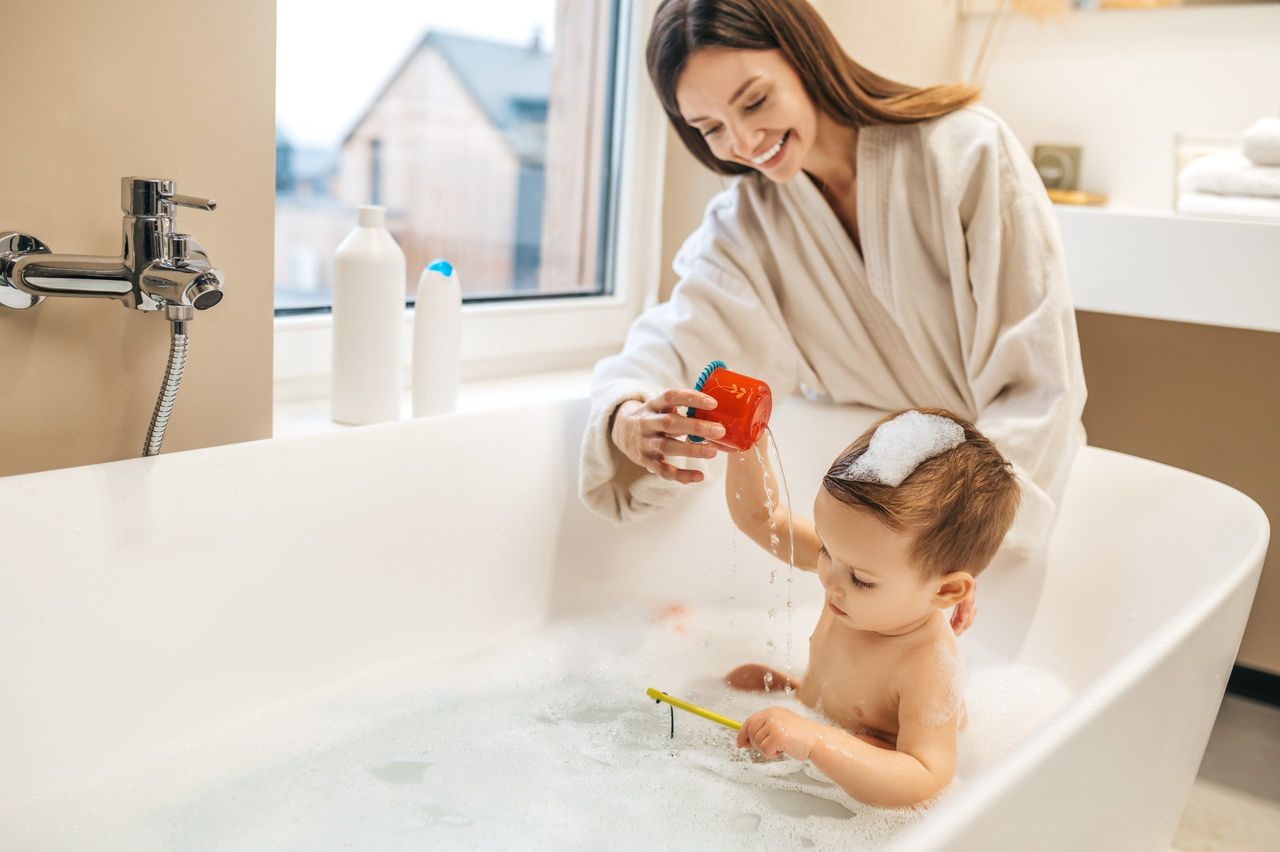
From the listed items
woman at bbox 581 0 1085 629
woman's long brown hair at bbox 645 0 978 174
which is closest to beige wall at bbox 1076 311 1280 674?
woman at bbox 581 0 1085 629

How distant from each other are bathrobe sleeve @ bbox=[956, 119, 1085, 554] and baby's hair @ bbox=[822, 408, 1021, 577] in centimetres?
26

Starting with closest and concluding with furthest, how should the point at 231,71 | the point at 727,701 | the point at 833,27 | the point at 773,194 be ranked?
1. the point at 231,71
2. the point at 727,701
3. the point at 773,194
4. the point at 833,27

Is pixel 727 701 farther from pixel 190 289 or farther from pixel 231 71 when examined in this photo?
pixel 231 71

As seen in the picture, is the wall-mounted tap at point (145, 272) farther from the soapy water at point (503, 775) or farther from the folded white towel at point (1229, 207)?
the folded white towel at point (1229, 207)

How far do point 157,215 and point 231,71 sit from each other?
24cm

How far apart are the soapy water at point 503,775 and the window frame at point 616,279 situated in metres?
0.69

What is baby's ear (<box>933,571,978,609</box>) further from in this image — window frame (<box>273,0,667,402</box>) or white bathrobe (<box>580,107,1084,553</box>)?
window frame (<box>273,0,667,402</box>)

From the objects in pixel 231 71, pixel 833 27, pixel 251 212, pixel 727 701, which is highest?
pixel 833 27

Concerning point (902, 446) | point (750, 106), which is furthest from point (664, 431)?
point (750, 106)

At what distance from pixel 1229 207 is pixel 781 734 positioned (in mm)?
1212

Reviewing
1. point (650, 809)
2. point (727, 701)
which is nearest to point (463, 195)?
point (727, 701)

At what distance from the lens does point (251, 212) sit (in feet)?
4.43

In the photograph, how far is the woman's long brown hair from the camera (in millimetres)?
1434

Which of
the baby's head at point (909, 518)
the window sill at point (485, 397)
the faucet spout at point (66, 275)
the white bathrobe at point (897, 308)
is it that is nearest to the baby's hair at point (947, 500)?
the baby's head at point (909, 518)
